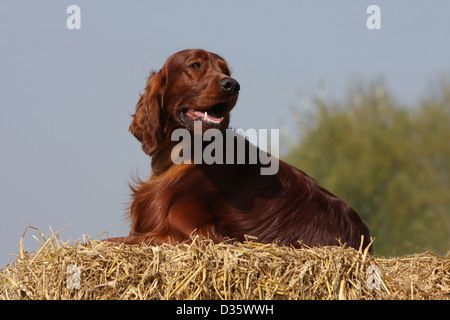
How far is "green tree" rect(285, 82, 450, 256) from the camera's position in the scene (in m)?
22.9

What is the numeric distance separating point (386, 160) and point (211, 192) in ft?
66.9

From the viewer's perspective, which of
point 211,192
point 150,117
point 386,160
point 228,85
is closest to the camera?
point 228,85

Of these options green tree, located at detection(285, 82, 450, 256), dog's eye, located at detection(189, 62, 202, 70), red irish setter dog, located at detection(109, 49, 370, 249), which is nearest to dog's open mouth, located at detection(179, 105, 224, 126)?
red irish setter dog, located at detection(109, 49, 370, 249)

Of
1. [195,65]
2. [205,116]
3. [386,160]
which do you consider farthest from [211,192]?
[386,160]

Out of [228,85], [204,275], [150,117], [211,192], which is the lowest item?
[204,275]

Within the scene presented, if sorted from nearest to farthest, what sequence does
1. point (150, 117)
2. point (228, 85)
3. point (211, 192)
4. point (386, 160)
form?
1. point (228, 85)
2. point (211, 192)
3. point (150, 117)
4. point (386, 160)

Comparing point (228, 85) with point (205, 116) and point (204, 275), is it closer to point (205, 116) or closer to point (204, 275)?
point (205, 116)

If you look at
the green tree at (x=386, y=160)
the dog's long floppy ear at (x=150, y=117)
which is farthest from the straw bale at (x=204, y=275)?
the green tree at (x=386, y=160)

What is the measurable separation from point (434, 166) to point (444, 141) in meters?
1.07

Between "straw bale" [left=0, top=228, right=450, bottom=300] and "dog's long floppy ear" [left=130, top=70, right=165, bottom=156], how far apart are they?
1.44 meters

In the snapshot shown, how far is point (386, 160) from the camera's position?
2481cm

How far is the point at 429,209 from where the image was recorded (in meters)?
23.4
